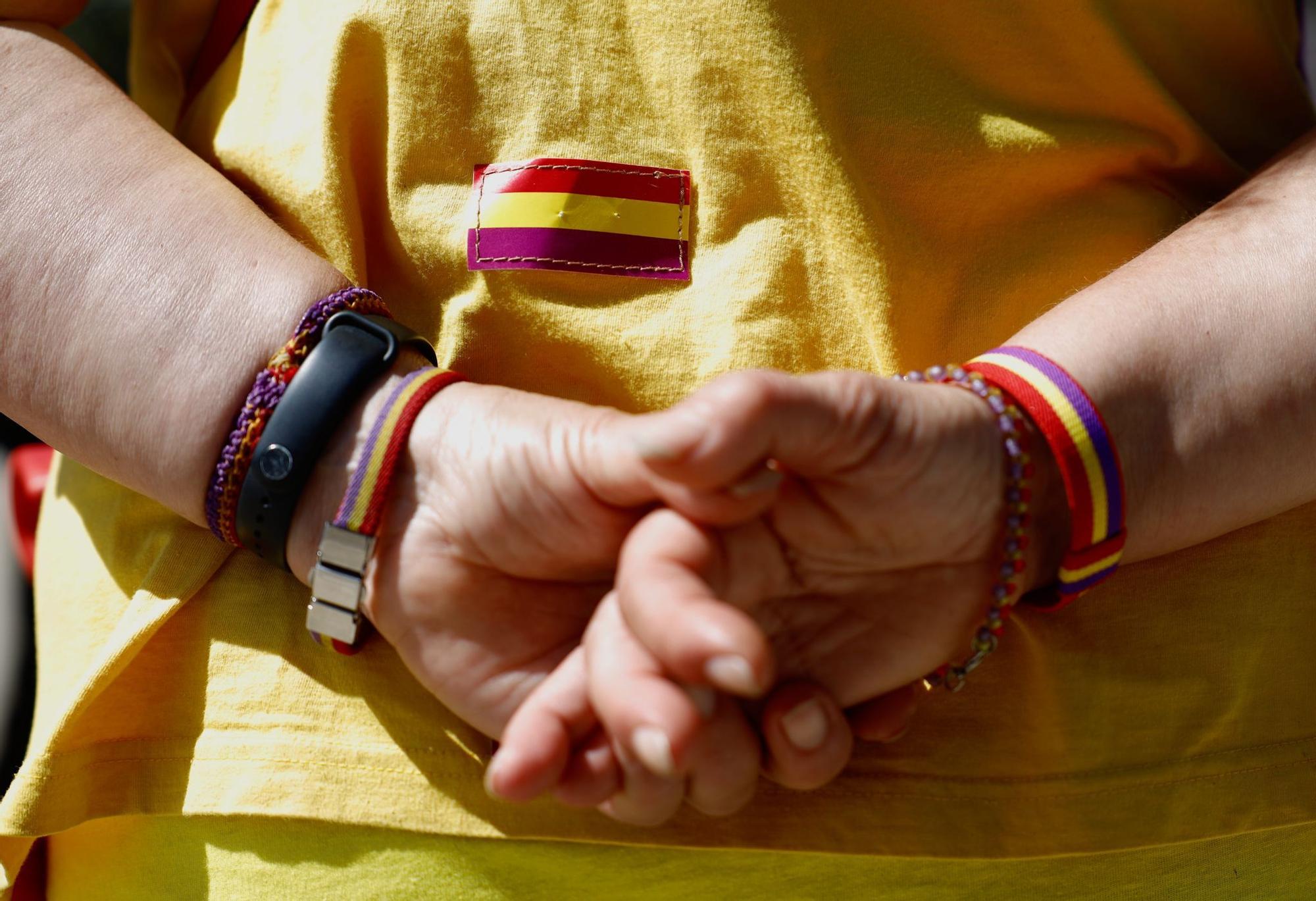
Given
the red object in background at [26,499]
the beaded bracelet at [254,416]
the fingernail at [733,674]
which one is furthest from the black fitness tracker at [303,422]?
the red object in background at [26,499]

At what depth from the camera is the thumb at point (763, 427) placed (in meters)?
0.65

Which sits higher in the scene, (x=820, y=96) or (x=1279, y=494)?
(x=820, y=96)

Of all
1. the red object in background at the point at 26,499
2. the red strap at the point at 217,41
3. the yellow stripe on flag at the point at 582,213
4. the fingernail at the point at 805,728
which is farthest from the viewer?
the red object in background at the point at 26,499

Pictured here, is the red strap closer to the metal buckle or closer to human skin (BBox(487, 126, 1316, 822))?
the metal buckle

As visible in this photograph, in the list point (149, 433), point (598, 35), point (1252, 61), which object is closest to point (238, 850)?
point (149, 433)

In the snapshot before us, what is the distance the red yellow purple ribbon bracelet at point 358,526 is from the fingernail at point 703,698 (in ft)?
0.83

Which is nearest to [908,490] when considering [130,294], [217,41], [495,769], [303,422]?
[495,769]

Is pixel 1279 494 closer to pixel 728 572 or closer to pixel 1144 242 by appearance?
pixel 1144 242

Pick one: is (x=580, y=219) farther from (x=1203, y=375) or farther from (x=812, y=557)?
(x=1203, y=375)

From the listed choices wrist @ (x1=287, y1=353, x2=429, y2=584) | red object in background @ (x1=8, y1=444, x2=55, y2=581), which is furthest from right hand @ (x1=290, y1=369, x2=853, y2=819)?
red object in background @ (x1=8, y1=444, x2=55, y2=581)

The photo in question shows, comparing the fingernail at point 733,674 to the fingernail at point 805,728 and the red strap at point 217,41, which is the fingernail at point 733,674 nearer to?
the fingernail at point 805,728

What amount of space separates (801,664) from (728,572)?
0.10m

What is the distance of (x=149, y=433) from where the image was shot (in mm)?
808

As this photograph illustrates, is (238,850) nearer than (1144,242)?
Yes
